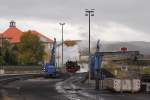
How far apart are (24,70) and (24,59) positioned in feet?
41.7

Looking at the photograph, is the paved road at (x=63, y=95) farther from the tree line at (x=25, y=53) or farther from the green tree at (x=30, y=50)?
the green tree at (x=30, y=50)

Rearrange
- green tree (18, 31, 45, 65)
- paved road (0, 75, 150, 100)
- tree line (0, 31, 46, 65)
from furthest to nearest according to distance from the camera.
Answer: green tree (18, 31, 45, 65) < tree line (0, 31, 46, 65) < paved road (0, 75, 150, 100)

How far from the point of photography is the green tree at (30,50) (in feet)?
472

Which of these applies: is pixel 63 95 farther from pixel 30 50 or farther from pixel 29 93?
pixel 30 50

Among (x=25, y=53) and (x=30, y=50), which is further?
(x=30, y=50)

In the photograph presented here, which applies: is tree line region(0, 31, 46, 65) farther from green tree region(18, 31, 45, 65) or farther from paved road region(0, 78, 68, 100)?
paved road region(0, 78, 68, 100)

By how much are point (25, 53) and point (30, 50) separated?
10.2 feet

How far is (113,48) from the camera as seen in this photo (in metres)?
94.1

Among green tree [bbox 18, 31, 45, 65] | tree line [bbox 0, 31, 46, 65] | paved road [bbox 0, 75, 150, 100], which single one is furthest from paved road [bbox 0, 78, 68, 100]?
green tree [bbox 18, 31, 45, 65]

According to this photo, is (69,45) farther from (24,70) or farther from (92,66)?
(92,66)

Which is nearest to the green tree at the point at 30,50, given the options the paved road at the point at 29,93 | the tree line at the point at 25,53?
the tree line at the point at 25,53

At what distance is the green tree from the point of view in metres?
144

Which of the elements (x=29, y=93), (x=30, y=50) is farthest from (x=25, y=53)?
(x=29, y=93)

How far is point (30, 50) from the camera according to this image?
147m
